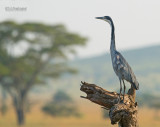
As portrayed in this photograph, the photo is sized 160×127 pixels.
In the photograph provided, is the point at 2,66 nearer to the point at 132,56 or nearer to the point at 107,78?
the point at 107,78

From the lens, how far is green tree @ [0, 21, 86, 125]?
34.6 metres

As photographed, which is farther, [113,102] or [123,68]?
[123,68]

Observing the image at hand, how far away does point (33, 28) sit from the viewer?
3484cm

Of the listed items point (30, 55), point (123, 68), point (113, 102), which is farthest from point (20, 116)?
point (113, 102)

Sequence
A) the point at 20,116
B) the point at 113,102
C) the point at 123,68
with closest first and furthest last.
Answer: the point at 113,102 → the point at 123,68 → the point at 20,116

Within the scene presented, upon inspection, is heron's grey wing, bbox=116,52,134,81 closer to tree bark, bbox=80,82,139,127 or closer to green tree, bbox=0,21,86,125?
tree bark, bbox=80,82,139,127

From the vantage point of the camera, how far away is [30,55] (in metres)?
35.6

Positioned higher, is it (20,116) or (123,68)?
(123,68)

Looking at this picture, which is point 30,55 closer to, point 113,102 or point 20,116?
point 20,116

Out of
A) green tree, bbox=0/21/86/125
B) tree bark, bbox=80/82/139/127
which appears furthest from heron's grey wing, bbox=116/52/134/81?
green tree, bbox=0/21/86/125

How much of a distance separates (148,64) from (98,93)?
121m

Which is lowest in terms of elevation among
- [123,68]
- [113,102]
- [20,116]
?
[20,116]

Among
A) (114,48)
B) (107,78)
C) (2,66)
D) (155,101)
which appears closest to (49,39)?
(2,66)

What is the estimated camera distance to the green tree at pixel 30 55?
34625 mm
